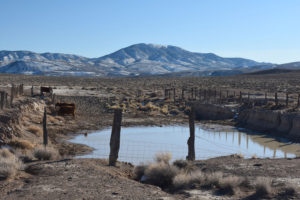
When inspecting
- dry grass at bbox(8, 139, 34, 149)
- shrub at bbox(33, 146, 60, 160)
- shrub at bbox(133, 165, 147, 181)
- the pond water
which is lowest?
the pond water

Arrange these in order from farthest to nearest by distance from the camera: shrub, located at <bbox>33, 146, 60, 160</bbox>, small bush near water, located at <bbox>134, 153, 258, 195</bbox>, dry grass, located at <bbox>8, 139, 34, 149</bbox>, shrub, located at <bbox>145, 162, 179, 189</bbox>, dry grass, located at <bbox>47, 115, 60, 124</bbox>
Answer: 1. dry grass, located at <bbox>47, 115, 60, 124</bbox>
2. dry grass, located at <bbox>8, 139, 34, 149</bbox>
3. shrub, located at <bbox>33, 146, 60, 160</bbox>
4. shrub, located at <bbox>145, 162, 179, 189</bbox>
5. small bush near water, located at <bbox>134, 153, 258, 195</bbox>

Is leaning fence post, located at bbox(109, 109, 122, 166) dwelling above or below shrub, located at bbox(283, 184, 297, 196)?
above

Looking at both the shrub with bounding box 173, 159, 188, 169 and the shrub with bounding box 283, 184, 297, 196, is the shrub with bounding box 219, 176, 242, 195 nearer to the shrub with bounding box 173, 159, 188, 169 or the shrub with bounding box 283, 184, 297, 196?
the shrub with bounding box 283, 184, 297, 196

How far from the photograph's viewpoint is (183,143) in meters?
23.2

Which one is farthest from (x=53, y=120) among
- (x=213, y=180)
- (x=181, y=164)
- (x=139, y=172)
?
(x=213, y=180)

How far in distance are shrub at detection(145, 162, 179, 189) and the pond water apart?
499 cm

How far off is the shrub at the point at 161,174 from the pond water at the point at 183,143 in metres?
4.99

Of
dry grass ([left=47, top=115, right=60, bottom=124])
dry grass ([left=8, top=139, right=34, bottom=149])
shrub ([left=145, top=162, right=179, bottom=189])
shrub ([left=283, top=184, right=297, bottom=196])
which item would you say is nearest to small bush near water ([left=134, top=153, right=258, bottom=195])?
shrub ([left=145, top=162, right=179, bottom=189])

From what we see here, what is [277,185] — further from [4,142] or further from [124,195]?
[4,142]

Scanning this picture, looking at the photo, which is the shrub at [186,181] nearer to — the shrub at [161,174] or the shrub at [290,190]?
the shrub at [161,174]

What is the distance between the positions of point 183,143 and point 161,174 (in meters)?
10.7

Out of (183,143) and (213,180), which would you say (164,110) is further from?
(213,180)

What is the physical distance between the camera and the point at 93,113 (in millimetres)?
34750

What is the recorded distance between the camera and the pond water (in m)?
20.0
